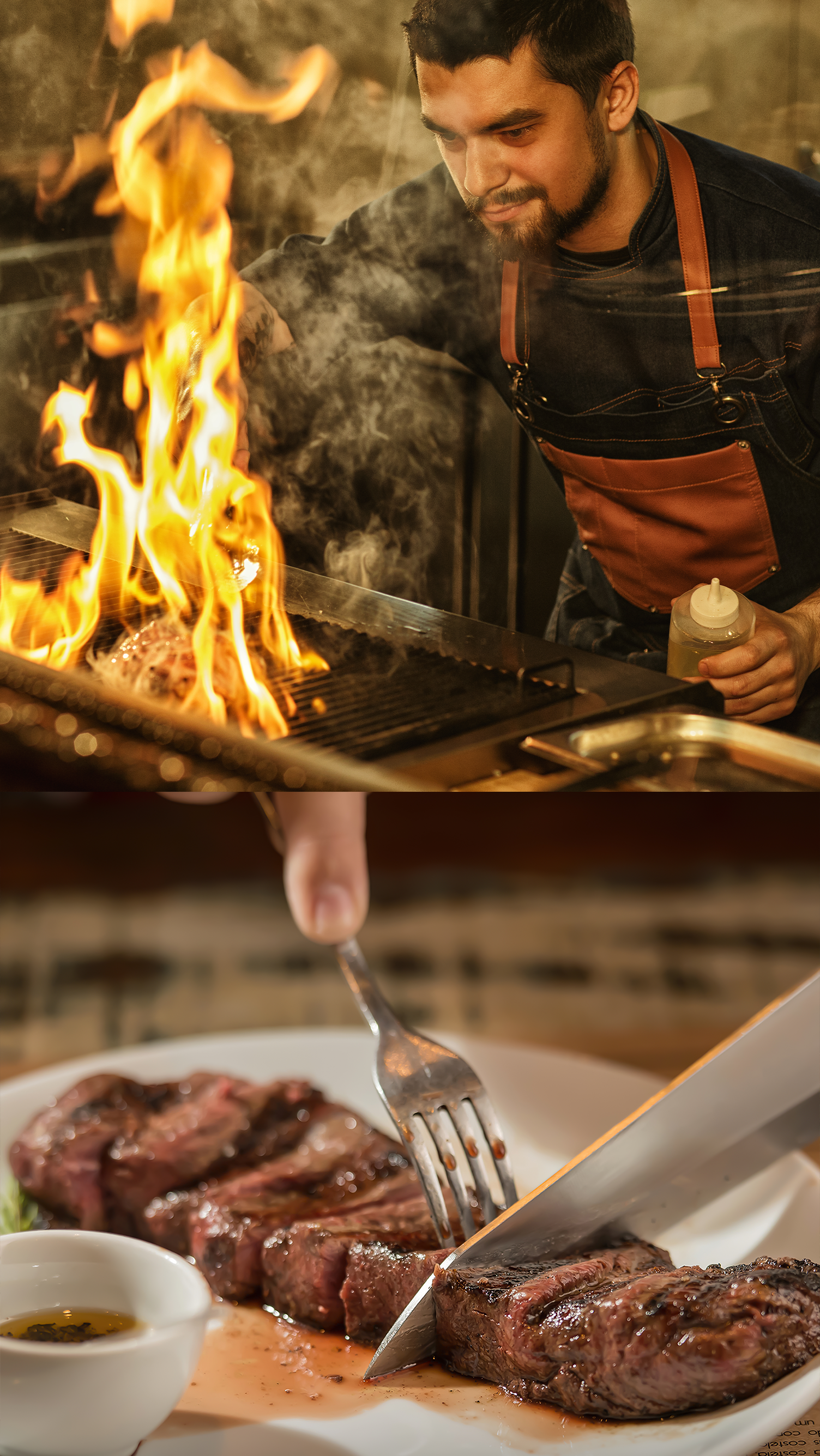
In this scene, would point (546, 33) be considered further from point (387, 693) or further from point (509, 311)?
point (387, 693)

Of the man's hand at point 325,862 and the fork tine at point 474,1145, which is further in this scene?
the man's hand at point 325,862

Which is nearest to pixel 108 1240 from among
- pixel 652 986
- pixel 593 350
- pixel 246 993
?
pixel 593 350

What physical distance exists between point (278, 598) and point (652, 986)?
3.35ft

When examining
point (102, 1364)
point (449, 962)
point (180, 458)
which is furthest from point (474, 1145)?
point (449, 962)

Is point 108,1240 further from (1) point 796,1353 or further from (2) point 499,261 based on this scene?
(2) point 499,261

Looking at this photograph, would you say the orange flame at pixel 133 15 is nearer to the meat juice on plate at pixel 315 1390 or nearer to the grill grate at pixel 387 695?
the grill grate at pixel 387 695

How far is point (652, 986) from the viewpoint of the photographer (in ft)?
5.24

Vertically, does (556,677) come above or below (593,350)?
below

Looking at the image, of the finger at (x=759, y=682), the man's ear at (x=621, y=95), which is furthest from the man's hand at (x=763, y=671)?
the man's ear at (x=621, y=95)

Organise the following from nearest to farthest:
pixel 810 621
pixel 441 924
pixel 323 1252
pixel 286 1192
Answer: pixel 810 621, pixel 323 1252, pixel 286 1192, pixel 441 924

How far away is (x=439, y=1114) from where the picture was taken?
3.09ft

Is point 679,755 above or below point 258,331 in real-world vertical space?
below

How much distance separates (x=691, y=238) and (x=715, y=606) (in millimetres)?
225

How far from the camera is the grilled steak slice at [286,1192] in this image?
930 mm
